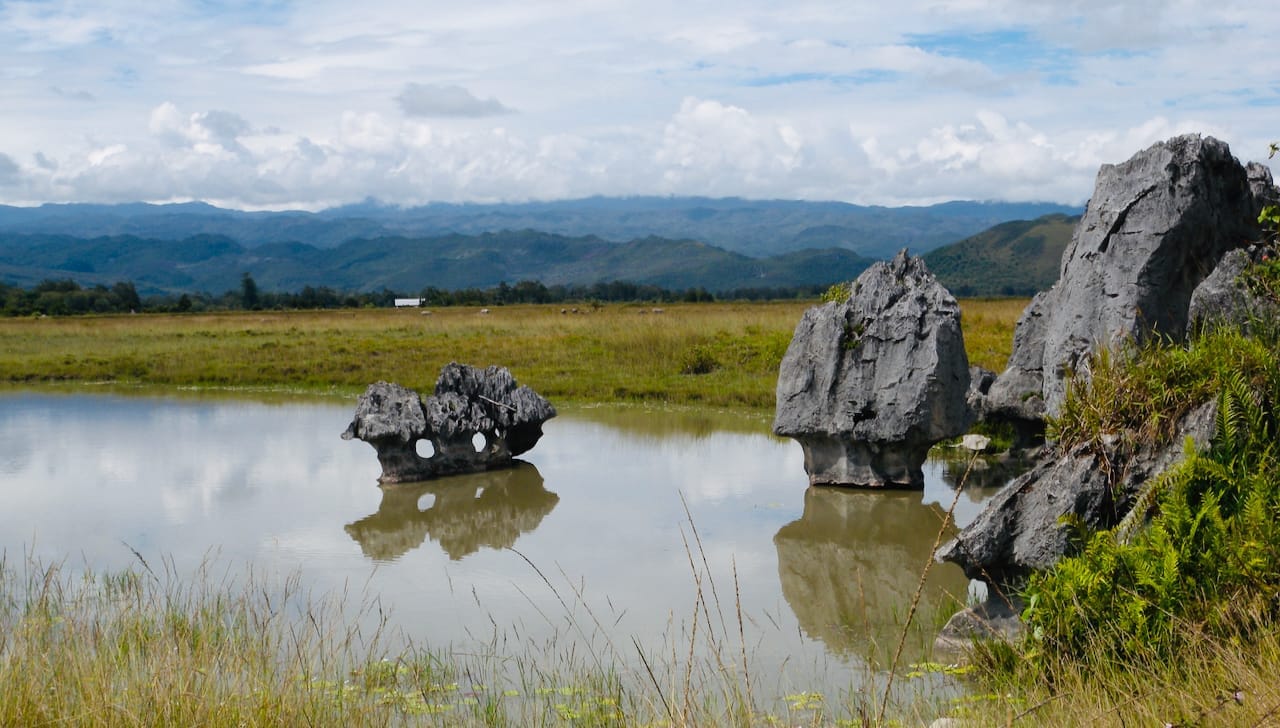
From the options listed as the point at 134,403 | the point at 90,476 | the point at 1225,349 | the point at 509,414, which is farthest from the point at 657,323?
the point at 1225,349

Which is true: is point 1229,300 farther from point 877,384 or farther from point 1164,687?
point 877,384

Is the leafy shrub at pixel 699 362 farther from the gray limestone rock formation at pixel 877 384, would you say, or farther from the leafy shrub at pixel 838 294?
the gray limestone rock formation at pixel 877 384

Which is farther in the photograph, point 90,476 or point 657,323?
point 657,323

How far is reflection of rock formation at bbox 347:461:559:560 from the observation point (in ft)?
36.8

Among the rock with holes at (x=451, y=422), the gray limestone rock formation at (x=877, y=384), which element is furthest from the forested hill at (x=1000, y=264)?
the rock with holes at (x=451, y=422)

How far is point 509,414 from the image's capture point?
15.0m

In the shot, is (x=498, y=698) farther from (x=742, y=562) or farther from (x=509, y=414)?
(x=509, y=414)

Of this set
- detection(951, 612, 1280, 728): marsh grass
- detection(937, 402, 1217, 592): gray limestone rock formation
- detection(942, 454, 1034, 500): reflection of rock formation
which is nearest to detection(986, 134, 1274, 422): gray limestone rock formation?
detection(937, 402, 1217, 592): gray limestone rock formation

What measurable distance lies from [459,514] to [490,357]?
16.2 m

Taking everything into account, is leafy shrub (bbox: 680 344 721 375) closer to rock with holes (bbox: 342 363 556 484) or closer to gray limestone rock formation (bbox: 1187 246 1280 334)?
rock with holes (bbox: 342 363 556 484)

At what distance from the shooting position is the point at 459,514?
12578 millimetres

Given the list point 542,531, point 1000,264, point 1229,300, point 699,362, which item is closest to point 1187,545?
point 1229,300

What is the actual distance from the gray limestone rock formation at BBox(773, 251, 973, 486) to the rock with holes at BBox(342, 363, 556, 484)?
144 inches

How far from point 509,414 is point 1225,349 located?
9.81m
